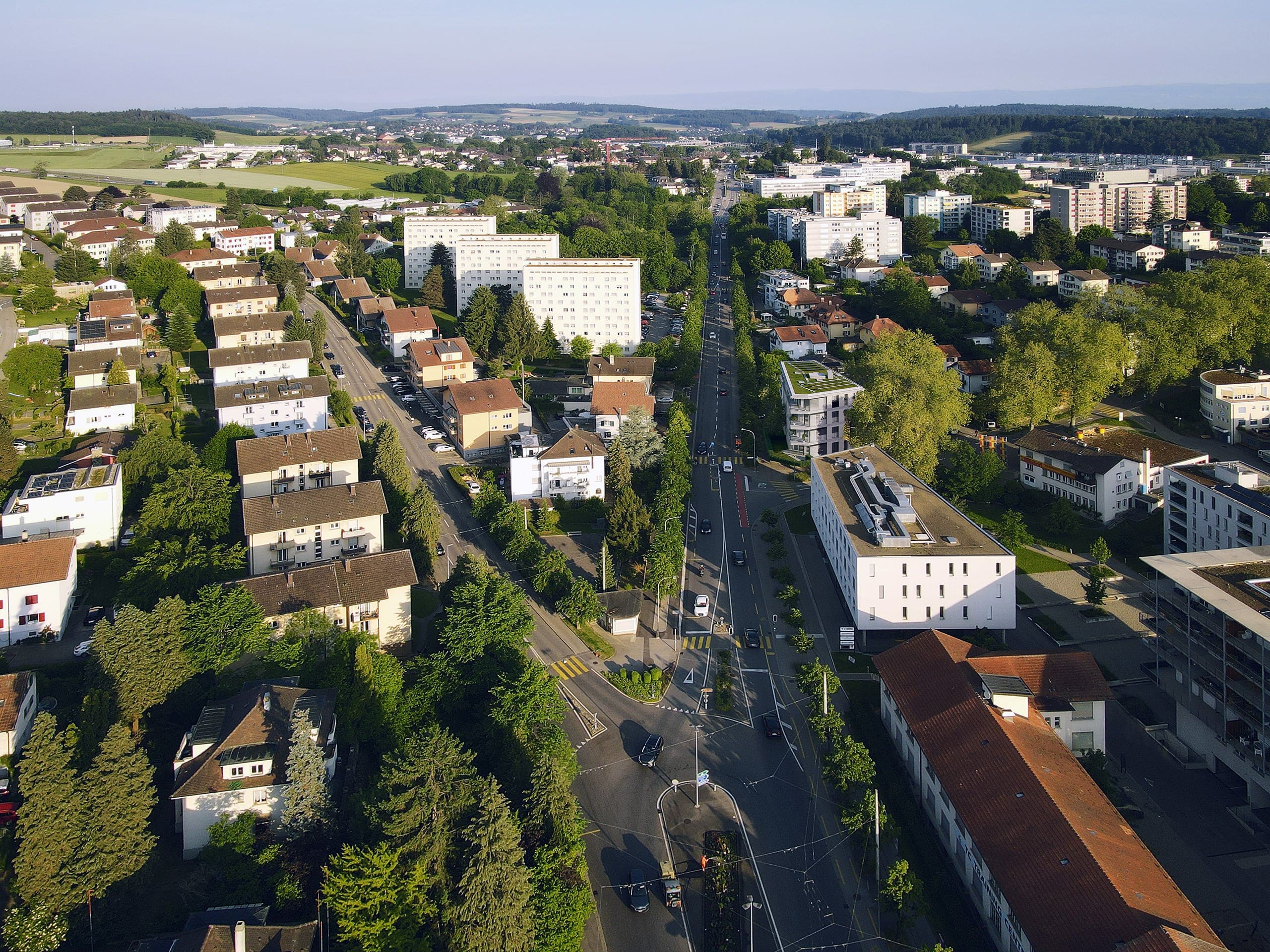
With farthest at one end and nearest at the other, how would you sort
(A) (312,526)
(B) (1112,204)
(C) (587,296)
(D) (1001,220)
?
(B) (1112,204) < (D) (1001,220) < (C) (587,296) < (A) (312,526)

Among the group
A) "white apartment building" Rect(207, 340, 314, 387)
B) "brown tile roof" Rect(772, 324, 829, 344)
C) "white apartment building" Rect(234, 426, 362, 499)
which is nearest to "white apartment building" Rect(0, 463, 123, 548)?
"white apartment building" Rect(234, 426, 362, 499)

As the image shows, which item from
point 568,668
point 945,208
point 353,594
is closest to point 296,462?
point 353,594

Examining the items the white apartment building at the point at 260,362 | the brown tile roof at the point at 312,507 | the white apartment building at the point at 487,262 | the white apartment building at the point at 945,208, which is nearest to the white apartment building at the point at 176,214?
the white apartment building at the point at 487,262

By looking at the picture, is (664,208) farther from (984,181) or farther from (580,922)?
(580,922)

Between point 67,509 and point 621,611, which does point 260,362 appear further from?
point 621,611

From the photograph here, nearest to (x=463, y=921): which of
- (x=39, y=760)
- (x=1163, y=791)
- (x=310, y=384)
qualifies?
(x=39, y=760)

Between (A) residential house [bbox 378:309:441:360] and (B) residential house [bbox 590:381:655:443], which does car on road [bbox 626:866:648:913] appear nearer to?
(B) residential house [bbox 590:381:655:443]

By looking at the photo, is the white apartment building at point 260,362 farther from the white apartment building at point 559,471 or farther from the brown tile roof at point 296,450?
the white apartment building at point 559,471
